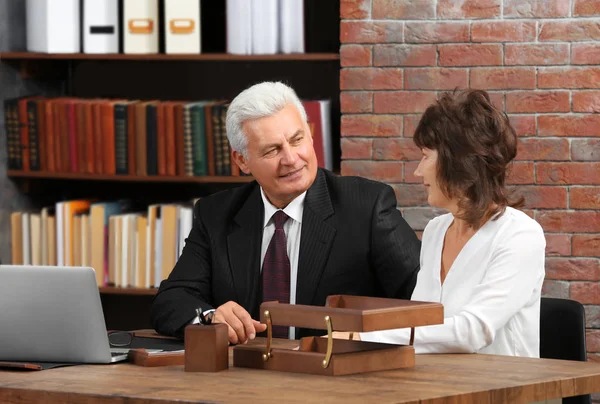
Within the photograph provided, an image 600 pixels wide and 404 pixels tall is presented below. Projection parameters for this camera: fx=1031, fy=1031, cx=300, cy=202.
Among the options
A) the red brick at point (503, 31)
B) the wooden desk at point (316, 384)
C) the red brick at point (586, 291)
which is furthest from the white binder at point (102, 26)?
the wooden desk at point (316, 384)

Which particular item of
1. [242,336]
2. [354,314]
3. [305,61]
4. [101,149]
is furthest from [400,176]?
[354,314]

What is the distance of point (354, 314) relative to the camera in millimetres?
1916

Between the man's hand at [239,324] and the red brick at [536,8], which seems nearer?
the man's hand at [239,324]

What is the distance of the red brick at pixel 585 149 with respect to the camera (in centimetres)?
349

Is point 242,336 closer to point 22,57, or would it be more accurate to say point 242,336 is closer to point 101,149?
point 101,149

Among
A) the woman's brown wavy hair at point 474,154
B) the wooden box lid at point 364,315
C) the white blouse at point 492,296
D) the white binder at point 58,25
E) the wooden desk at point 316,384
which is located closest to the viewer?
the wooden desk at point 316,384

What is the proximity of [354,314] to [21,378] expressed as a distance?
65cm

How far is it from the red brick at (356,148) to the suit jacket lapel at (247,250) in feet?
3.05

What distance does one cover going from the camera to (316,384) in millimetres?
1858

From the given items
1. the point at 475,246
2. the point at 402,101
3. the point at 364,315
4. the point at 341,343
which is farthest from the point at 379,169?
the point at 364,315

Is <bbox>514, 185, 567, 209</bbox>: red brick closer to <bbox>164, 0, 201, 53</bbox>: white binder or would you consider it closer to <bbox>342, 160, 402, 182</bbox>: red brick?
<bbox>342, 160, 402, 182</bbox>: red brick

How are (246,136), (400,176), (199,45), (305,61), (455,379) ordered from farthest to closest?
1. (305,61)
2. (199,45)
3. (400,176)
4. (246,136)
5. (455,379)

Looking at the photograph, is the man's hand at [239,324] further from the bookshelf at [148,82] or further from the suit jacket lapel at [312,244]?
the bookshelf at [148,82]

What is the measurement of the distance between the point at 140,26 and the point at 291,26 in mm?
601
